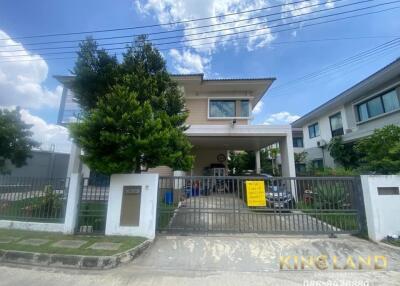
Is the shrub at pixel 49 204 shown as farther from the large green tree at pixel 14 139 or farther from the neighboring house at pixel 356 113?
the neighboring house at pixel 356 113

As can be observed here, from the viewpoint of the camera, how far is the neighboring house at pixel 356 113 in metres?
11.4

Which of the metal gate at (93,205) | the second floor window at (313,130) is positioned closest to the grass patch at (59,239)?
the metal gate at (93,205)

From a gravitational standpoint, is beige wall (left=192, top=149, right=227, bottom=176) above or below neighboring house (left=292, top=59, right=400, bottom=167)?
below

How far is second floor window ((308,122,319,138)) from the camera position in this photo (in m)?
20.0

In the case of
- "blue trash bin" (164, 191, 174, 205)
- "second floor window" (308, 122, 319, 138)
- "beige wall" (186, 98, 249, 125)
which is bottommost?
"blue trash bin" (164, 191, 174, 205)

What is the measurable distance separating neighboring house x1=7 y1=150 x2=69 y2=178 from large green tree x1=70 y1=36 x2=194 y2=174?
10.9 meters

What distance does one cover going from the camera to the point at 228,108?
13242 millimetres

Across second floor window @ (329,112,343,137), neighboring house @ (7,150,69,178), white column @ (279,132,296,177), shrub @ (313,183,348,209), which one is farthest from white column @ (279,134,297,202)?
neighboring house @ (7,150,69,178)

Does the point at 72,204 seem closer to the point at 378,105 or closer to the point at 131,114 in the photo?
the point at 131,114

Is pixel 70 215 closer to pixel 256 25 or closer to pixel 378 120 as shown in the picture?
pixel 256 25

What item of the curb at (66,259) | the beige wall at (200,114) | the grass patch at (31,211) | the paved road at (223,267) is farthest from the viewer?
the beige wall at (200,114)

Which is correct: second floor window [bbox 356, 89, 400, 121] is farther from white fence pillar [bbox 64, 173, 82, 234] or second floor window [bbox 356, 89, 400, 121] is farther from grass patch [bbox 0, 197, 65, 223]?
grass patch [bbox 0, 197, 65, 223]

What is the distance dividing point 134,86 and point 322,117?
1839 centimetres

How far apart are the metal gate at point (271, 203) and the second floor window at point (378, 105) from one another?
916 centimetres
